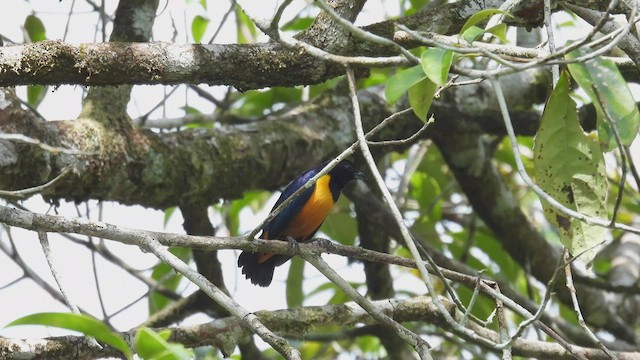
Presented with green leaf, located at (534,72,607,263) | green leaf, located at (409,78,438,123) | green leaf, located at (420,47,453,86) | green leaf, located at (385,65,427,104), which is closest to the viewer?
green leaf, located at (420,47,453,86)

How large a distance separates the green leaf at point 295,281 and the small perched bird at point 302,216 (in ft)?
0.23

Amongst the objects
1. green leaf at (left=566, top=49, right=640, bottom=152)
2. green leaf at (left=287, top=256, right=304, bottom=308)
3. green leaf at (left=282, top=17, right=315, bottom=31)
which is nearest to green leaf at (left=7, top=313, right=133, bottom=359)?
green leaf at (left=566, top=49, right=640, bottom=152)

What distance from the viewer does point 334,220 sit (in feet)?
20.1

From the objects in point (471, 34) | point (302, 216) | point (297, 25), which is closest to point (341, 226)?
point (302, 216)

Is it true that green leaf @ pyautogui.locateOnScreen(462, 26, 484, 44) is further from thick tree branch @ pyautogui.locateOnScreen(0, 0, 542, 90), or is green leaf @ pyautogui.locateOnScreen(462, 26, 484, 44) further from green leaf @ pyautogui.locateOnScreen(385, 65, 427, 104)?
thick tree branch @ pyautogui.locateOnScreen(0, 0, 542, 90)

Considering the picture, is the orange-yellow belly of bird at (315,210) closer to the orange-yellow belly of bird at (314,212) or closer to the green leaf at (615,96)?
the orange-yellow belly of bird at (314,212)

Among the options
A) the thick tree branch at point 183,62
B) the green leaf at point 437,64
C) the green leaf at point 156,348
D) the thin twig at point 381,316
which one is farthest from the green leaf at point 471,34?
the green leaf at point 156,348

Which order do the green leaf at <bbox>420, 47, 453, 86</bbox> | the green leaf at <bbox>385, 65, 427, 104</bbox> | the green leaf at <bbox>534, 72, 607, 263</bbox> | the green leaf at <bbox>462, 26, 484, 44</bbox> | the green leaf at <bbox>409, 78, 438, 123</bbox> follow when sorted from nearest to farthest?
the green leaf at <bbox>420, 47, 453, 86</bbox>
the green leaf at <bbox>385, 65, 427, 104</bbox>
the green leaf at <bbox>462, 26, 484, 44</bbox>
the green leaf at <bbox>409, 78, 438, 123</bbox>
the green leaf at <bbox>534, 72, 607, 263</bbox>

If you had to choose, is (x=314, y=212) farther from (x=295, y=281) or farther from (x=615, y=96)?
(x=615, y=96)

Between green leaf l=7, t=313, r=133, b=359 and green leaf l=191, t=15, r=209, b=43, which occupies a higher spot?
green leaf l=191, t=15, r=209, b=43

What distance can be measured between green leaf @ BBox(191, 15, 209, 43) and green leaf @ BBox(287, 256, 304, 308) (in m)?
1.49

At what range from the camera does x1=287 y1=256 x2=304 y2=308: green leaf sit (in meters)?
5.60

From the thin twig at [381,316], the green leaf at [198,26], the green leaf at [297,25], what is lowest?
the thin twig at [381,316]

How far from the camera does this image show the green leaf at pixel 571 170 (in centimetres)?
295
